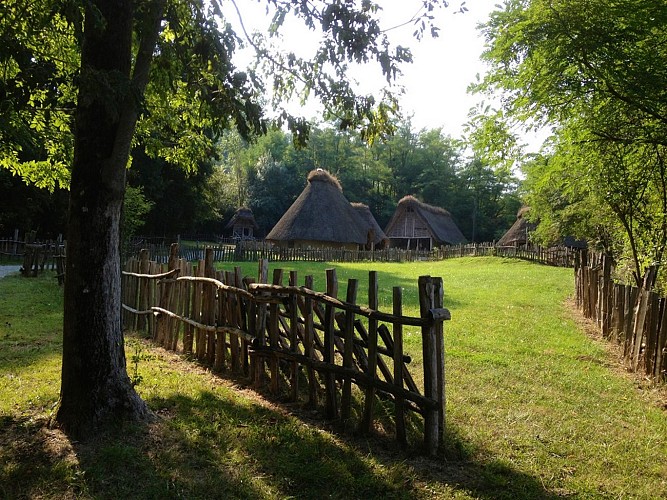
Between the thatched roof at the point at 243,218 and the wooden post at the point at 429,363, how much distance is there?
4598 cm

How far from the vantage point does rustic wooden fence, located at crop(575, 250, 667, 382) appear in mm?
6180

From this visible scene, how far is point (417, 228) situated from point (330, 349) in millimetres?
42944

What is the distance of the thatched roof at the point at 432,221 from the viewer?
45.6 m

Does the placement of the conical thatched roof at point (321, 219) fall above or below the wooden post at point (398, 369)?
above

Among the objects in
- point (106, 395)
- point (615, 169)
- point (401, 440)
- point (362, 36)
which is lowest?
point (401, 440)

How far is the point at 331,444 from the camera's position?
424 centimetres

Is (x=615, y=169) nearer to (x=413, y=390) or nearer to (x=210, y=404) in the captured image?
(x=413, y=390)

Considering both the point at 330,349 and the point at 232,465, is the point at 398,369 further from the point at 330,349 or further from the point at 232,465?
the point at 232,465

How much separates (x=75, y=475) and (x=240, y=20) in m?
4.38

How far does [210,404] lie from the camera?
199 inches

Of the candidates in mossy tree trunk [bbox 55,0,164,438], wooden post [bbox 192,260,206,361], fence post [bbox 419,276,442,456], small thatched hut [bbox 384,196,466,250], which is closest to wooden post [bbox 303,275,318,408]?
fence post [bbox 419,276,442,456]

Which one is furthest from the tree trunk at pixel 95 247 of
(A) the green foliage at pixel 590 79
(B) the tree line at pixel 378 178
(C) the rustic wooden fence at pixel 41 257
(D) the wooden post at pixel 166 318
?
(B) the tree line at pixel 378 178

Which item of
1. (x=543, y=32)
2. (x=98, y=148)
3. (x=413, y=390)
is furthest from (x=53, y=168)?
(x=543, y=32)

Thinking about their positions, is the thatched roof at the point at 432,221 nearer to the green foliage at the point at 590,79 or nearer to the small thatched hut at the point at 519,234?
the small thatched hut at the point at 519,234
